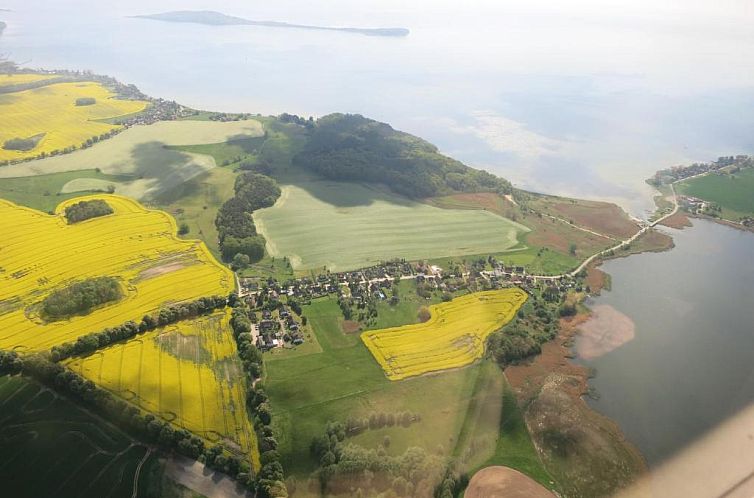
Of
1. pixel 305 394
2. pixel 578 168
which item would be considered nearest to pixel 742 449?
pixel 305 394

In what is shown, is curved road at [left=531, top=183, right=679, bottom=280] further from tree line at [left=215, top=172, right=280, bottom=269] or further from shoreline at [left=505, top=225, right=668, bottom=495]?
tree line at [left=215, top=172, right=280, bottom=269]

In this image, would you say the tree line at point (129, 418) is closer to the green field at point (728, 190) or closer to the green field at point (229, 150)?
the green field at point (229, 150)

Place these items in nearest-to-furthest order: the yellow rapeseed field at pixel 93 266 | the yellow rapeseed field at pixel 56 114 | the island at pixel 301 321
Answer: the island at pixel 301 321, the yellow rapeseed field at pixel 93 266, the yellow rapeseed field at pixel 56 114

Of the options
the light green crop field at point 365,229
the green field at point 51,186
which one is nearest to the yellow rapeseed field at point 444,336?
the light green crop field at point 365,229

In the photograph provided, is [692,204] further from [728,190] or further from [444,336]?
[444,336]

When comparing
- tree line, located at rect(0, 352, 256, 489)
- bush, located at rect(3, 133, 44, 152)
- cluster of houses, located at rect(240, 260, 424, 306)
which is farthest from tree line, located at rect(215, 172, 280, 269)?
bush, located at rect(3, 133, 44, 152)

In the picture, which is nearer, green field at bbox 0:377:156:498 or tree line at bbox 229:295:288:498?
green field at bbox 0:377:156:498
